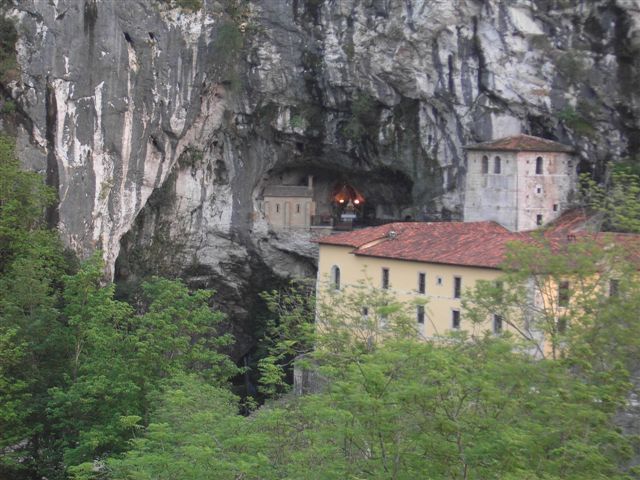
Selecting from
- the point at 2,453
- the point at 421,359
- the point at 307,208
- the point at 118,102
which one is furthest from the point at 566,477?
the point at 307,208

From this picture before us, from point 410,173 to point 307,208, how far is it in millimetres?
5495

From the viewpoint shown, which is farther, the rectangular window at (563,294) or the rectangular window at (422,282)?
the rectangular window at (422,282)

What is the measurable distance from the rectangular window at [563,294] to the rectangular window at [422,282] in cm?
1790

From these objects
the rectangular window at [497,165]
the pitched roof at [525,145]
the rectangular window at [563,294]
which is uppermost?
the pitched roof at [525,145]

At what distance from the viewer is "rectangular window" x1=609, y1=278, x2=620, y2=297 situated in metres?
21.8

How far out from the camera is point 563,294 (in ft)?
77.4

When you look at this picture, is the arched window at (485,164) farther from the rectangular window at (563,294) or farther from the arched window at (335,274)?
the rectangular window at (563,294)

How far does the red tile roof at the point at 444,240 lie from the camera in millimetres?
40844

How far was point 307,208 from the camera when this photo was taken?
5591 cm

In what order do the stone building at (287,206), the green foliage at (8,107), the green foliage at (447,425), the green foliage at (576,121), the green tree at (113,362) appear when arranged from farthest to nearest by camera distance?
the stone building at (287,206) < the green foliage at (576,121) < the green foliage at (8,107) < the green tree at (113,362) < the green foliage at (447,425)

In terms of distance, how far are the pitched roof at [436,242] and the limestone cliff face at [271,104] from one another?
5.90m

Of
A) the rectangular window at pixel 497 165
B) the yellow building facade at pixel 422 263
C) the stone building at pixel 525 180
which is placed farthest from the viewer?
the rectangular window at pixel 497 165

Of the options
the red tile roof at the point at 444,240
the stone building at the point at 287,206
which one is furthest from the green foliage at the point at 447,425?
the stone building at the point at 287,206

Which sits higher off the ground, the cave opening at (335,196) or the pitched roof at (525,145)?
the pitched roof at (525,145)
